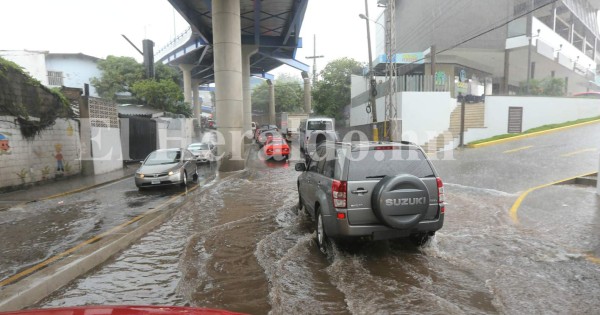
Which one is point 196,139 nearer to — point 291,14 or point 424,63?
point 291,14

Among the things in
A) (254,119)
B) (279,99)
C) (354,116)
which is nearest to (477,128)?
(354,116)

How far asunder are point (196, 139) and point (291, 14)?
15906 millimetres

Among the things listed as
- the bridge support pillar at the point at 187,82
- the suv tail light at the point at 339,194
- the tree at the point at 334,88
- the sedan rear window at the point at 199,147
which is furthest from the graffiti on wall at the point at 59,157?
the bridge support pillar at the point at 187,82

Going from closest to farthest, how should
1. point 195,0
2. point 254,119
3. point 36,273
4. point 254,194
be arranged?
1. point 36,273
2. point 254,194
3. point 195,0
4. point 254,119

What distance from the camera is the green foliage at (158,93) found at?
3194 cm

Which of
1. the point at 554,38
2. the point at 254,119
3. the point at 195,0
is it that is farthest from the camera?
the point at 254,119

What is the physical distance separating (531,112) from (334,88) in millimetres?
23462

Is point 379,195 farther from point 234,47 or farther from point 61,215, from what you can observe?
point 234,47

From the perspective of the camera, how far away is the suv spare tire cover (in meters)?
4.80

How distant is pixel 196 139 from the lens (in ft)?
126

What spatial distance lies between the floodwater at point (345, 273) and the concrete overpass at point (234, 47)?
10.3 meters

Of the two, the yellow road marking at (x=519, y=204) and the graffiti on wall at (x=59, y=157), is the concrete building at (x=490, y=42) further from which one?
the graffiti on wall at (x=59, y=157)

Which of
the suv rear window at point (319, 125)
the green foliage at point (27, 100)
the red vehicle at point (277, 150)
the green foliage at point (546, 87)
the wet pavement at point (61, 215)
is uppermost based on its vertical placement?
the green foliage at point (546, 87)

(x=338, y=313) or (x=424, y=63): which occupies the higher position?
(x=424, y=63)
